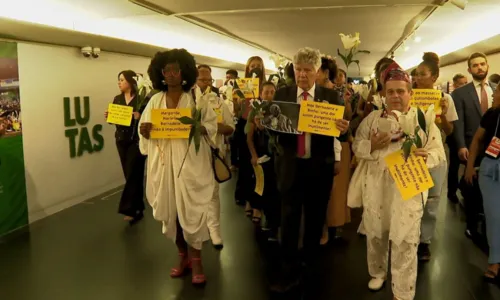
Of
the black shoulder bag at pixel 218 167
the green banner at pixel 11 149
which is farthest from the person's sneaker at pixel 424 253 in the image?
the green banner at pixel 11 149

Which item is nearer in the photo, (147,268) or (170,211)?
(170,211)

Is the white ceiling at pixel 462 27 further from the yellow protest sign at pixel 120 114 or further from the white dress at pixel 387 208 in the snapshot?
the yellow protest sign at pixel 120 114

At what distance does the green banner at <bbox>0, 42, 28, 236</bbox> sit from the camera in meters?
4.23

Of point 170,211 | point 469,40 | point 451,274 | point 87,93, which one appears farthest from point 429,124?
point 469,40

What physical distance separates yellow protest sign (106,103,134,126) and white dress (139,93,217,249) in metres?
1.56

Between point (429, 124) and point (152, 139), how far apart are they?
5.88 ft

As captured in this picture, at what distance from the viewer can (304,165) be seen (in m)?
2.93

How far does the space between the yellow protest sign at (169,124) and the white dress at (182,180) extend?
8cm

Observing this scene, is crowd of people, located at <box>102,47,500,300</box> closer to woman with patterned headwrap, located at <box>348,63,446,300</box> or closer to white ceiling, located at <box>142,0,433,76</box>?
woman with patterned headwrap, located at <box>348,63,446,300</box>

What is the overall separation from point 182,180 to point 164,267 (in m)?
0.89

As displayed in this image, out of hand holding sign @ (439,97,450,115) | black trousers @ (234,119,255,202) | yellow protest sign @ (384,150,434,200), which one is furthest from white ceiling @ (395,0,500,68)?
yellow protest sign @ (384,150,434,200)

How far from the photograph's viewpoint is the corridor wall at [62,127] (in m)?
4.68

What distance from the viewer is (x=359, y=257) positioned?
3.70 metres

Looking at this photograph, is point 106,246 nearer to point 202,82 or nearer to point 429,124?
point 202,82
